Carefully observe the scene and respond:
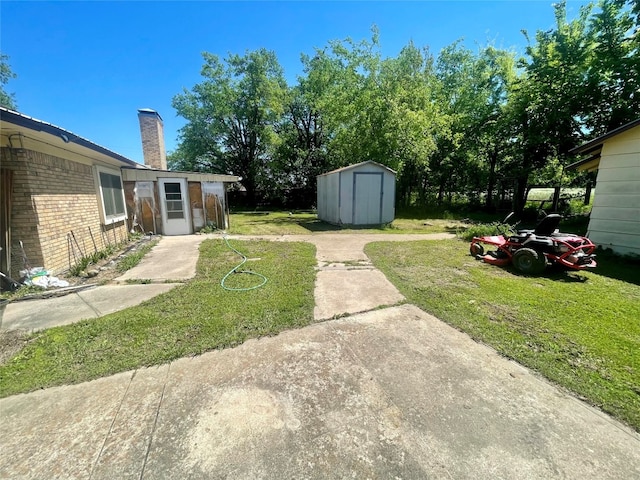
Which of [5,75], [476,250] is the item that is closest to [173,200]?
[476,250]

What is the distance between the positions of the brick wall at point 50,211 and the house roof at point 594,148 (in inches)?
468

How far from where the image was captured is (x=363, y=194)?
38.2ft

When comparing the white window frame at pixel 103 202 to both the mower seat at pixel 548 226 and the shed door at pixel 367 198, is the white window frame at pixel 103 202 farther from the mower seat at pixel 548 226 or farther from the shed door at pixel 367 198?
the mower seat at pixel 548 226

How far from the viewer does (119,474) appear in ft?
5.05

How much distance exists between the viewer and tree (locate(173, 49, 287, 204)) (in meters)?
21.7

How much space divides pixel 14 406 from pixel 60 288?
3.03 metres

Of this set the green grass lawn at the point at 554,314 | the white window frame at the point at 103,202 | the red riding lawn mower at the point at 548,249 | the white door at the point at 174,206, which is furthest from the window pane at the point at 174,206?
the red riding lawn mower at the point at 548,249

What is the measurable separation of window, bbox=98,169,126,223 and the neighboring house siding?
1291cm

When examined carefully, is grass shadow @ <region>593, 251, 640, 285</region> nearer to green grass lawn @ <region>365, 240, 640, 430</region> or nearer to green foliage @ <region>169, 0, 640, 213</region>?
green grass lawn @ <region>365, 240, 640, 430</region>

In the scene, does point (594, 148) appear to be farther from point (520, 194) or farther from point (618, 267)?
point (520, 194)

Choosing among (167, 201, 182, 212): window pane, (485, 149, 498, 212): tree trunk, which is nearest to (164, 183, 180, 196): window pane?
(167, 201, 182, 212): window pane

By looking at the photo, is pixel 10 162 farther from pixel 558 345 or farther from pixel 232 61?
pixel 232 61

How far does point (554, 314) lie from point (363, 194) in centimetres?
868

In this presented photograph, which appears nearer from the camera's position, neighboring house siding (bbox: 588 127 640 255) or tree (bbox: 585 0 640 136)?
neighboring house siding (bbox: 588 127 640 255)
